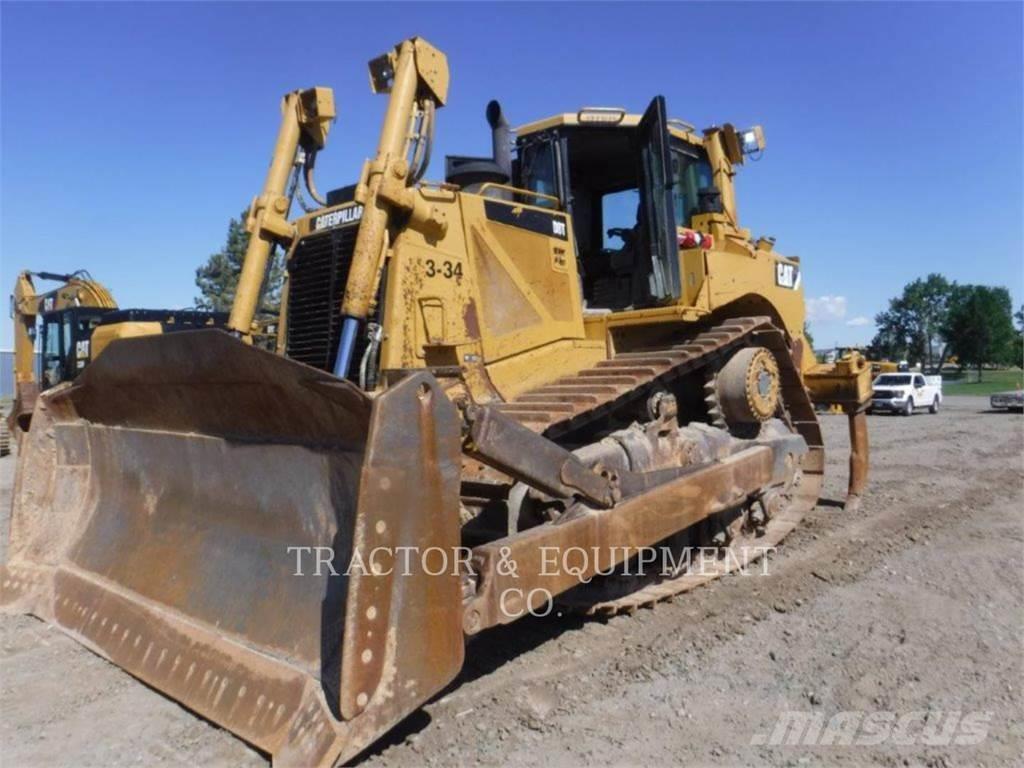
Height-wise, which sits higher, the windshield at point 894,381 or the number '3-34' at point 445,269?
the number '3-34' at point 445,269

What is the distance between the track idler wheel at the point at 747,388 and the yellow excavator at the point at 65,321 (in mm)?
8339

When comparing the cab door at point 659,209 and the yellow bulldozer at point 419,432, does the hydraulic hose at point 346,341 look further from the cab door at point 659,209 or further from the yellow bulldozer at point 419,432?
the cab door at point 659,209

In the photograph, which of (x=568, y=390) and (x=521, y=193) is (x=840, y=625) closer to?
(x=568, y=390)

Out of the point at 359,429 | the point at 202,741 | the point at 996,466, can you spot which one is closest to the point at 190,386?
the point at 359,429

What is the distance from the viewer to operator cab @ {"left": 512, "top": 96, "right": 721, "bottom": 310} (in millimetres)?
5273

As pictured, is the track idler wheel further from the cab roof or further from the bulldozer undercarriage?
the cab roof

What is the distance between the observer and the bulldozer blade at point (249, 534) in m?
2.58

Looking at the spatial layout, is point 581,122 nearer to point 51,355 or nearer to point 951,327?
point 51,355

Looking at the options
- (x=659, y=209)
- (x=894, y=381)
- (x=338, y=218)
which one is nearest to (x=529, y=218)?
(x=659, y=209)

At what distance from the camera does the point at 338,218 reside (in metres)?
4.75

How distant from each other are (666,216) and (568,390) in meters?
1.57

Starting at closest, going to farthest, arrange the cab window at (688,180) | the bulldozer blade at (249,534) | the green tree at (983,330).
→ the bulldozer blade at (249,534) < the cab window at (688,180) < the green tree at (983,330)

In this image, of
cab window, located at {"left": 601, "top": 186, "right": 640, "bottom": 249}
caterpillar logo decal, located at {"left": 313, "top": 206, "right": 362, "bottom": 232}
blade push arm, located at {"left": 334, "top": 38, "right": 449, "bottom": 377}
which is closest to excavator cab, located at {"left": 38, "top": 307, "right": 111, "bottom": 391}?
caterpillar logo decal, located at {"left": 313, "top": 206, "right": 362, "bottom": 232}

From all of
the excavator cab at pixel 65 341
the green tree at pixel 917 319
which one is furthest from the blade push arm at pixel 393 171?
the green tree at pixel 917 319
